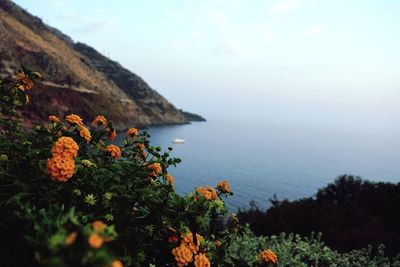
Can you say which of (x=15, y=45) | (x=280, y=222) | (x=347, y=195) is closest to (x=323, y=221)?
(x=280, y=222)

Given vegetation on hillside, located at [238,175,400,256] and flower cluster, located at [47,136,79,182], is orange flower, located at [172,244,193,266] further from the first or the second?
vegetation on hillside, located at [238,175,400,256]

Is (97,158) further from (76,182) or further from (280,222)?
(280,222)

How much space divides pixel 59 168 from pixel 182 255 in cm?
136

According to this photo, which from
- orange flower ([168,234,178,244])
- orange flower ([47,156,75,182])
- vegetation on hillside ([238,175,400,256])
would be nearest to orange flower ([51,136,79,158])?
orange flower ([47,156,75,182])

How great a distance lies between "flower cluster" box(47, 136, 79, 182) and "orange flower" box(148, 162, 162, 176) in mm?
1157

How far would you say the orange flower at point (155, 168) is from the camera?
419cm

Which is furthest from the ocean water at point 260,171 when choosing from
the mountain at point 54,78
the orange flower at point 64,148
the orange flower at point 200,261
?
the orange flower at point 64,148

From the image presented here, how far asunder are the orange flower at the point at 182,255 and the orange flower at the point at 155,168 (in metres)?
1.15

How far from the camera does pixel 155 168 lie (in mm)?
4215

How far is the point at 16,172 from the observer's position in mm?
3520

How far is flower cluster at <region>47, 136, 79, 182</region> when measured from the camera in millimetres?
3029

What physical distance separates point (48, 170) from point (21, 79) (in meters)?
2.15

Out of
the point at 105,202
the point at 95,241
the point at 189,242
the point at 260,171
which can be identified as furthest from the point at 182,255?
the point at 260,171

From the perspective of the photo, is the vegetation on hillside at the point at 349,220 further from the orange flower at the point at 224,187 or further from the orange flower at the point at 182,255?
the orange flower at the point at 182,255
